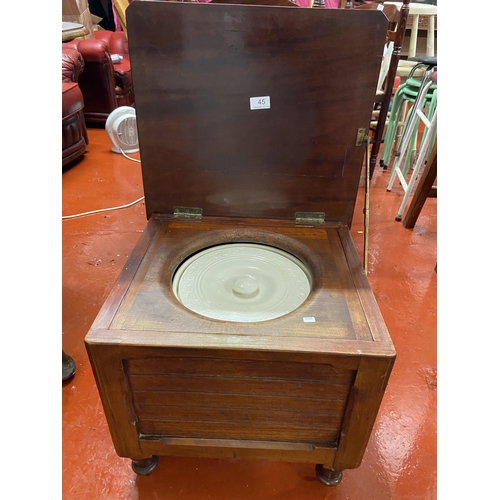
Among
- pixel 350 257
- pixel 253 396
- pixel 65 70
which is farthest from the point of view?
pixel 65 70

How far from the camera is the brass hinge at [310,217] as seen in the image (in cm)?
128

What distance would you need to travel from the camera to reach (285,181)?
1.25 m

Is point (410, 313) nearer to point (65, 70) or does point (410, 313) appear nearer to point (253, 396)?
point (253, 396)

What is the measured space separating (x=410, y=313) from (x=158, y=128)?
4.41ft

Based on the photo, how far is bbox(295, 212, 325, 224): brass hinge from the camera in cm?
128

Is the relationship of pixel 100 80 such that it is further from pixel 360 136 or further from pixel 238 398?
pixel 238 398

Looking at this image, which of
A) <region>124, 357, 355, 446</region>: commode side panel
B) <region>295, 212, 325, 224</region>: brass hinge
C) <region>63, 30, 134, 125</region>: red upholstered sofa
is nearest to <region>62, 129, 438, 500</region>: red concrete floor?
<region>124, 357, 355, 446</region>: commode side panel

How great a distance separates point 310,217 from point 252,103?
1.31ft

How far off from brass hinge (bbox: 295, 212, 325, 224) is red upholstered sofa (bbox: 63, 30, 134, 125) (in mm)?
2735

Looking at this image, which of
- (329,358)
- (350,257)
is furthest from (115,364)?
(350,257)

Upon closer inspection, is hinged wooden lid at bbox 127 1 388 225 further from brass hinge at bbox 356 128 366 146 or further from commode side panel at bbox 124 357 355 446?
commode side panel at bbox 124 357 355 446

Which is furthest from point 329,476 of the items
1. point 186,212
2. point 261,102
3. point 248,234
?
point 261,102

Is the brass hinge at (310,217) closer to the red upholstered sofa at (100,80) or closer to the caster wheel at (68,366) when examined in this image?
the caster wheel at (68,366)

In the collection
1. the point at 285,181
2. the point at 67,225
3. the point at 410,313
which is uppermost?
the point at 285,181
